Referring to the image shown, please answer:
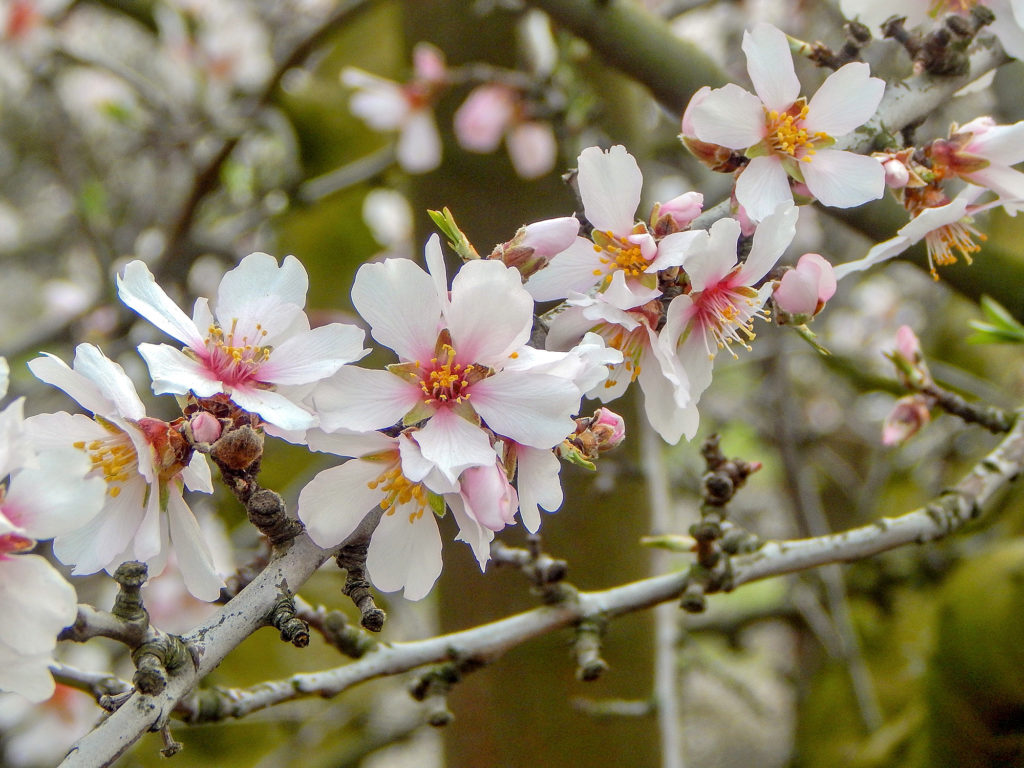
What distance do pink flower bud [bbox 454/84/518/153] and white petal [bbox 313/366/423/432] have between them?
1.56 metres

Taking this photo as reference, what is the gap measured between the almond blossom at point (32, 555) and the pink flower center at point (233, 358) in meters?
0.16

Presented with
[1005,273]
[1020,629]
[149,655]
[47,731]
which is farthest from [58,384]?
[47,731]

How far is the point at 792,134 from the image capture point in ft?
3.06

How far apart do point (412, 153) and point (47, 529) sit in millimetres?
1869

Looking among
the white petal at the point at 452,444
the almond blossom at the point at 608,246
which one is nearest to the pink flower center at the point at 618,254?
the almond blossom at the point at 608,246

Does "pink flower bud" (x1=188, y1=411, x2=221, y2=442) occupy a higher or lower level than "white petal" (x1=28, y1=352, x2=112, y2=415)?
lower

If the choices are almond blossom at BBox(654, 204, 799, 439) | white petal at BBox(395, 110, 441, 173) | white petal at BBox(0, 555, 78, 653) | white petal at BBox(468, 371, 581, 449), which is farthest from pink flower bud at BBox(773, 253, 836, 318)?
white petal at BBox(395, 110, 441, 173)

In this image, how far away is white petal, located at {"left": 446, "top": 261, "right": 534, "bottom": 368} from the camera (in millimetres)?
752

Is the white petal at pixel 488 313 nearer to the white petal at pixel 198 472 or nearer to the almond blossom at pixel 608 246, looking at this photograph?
the almond blossom at pixel 608 246

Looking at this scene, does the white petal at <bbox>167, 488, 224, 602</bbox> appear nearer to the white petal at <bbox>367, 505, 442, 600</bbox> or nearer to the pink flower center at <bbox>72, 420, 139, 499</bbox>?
the pink flower center at <bbox>72, 420, 139, 499</bbox>

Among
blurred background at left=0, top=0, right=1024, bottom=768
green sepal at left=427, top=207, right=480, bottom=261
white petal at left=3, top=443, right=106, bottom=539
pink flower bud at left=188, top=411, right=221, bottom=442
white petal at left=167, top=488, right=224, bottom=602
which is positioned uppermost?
green sepal at left=427, top=207, right=480, bottom=261

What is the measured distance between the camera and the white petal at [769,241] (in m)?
0.83

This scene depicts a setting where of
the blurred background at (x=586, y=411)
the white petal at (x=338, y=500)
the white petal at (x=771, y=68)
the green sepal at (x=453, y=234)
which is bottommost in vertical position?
the blurred background at (x=586, y=411)

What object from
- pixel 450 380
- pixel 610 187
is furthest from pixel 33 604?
pixel 610 187
